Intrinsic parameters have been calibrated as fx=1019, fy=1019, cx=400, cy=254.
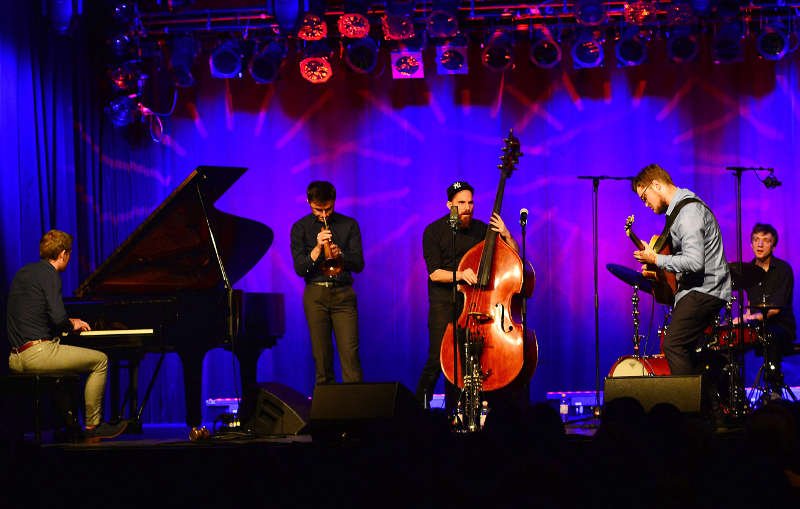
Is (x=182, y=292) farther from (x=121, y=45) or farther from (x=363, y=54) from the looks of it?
(x=363, y=54)

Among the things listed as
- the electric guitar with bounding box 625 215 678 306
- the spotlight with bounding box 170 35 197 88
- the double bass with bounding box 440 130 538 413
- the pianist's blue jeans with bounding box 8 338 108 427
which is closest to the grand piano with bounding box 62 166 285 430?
the pianist's blue jeans with bounding box 8 338 108 427

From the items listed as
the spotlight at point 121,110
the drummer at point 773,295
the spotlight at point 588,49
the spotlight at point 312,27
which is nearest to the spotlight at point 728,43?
the spotlight at point 588,49

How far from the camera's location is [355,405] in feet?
16.0

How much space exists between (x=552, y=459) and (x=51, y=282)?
15.0 feet

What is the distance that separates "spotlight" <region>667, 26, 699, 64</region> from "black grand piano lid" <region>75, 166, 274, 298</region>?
360 centimetres

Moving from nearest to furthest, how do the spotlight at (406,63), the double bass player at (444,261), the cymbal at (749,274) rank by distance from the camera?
the double bass player at (444,261) < the cymbal at (749,274) < the spotlight at (406,63)

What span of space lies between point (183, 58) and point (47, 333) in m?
3.09

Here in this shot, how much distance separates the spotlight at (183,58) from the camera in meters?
8.48

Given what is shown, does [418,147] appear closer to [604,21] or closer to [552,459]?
[604,21]

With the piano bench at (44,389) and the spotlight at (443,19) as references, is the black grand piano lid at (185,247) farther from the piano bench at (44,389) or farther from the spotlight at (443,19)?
the spotlight at (443,19)

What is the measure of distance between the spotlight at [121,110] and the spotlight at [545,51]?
331 cm

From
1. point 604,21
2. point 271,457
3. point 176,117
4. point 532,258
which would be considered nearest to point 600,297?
point 532,258

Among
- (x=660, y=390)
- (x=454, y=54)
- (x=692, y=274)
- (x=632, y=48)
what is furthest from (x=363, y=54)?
(x=660, y=390)

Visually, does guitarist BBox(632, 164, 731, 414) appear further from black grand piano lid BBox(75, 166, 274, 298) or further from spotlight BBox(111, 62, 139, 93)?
spotlight BBox(111, 62, 139, 93)
